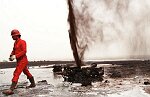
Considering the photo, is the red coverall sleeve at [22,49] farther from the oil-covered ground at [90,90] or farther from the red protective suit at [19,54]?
the oil-covered ground at [90,90]

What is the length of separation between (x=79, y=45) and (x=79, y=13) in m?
2.08

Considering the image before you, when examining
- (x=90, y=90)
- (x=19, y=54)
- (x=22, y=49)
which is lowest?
(x=90, y=90)

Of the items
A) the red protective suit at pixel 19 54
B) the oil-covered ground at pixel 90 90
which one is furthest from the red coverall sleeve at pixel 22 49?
the oil-covered ground at pixel 90 90

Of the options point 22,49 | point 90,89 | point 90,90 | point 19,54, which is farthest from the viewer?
point 90,89

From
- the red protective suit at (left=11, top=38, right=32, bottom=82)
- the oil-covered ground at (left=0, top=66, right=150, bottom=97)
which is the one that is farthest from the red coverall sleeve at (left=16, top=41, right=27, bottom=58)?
the oil-covered ground at (left=0, top=66, right=150, bottom=97)

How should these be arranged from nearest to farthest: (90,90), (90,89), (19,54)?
(19,54) → (90,90) → (90,89)

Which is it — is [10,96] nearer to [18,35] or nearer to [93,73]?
[18,35]

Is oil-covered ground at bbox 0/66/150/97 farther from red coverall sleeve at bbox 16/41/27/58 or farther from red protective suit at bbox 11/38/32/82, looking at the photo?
red coverall sleeve at bbox 16/41/27/58

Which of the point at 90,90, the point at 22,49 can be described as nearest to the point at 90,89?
the point at 90,90

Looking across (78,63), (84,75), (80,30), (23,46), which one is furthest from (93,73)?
(23,46)

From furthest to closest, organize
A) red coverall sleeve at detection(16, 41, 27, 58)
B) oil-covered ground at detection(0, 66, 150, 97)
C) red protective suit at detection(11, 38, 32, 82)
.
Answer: red coverall sleeve at detection(16, 41, 27, 58)
red protective suit at detection(11, 38, 32, 82)
oil-covered ground at detection(0, 66, 150, 97)

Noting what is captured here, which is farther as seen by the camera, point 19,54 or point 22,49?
point 22,49

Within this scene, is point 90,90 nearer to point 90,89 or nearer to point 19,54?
point 90,89

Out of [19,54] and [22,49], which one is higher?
[22,49]
